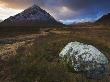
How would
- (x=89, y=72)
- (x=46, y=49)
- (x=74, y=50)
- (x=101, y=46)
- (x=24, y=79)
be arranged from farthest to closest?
(x=101, y=46)
(x=46, y=49)
(x=74, y=50)
(x=89, y=72)
(x=24, y=79)

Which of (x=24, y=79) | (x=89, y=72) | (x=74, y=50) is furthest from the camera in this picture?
(x=74, y=50)

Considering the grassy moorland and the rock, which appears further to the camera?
the rock

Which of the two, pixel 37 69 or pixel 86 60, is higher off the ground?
pixel 86 60

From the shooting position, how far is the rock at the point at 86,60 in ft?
49.4

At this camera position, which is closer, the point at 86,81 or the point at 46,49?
the point at 86,81

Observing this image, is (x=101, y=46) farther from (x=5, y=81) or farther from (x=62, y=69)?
(x=5, y=81)

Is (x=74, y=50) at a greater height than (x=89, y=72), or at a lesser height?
greater

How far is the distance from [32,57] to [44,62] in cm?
123

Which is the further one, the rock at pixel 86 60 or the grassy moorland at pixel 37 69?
the rock at pixel 86 60

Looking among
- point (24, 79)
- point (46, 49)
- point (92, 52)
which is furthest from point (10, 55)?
point (92, 52)

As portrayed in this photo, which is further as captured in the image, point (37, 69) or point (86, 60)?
point (86, 60)

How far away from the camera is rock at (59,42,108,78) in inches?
593

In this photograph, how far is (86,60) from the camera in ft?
50.2

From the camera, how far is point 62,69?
1533cm
